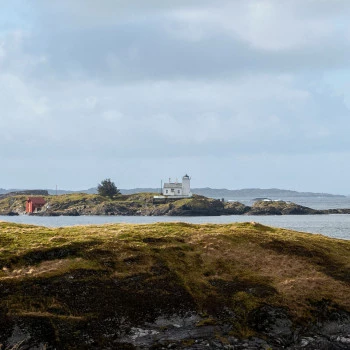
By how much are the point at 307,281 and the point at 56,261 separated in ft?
43.9

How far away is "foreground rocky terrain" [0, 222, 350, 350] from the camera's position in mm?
27203

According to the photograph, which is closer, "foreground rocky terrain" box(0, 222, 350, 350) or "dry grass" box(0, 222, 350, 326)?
"foreground rocky terrain" box(0, 222, 350, 350)

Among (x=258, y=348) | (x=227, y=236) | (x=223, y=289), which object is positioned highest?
(x=227, y=236)

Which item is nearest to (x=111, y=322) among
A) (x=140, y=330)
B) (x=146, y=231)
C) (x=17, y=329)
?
A: (x=140, y=330)

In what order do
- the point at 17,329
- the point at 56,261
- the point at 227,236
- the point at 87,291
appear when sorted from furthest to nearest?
the point at 227,236 → the point at 56,261 → the point at 87,291 → the point at 17,329

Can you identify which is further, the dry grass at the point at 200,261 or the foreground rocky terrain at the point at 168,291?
the dry grass at the point at 200,261

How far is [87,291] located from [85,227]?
9618mm

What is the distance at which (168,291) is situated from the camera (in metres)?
30.1

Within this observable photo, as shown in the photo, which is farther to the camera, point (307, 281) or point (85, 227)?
point (85, 227)

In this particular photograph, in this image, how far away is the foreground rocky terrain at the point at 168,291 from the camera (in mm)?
27203

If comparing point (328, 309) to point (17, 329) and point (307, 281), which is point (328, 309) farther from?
point (17, 329)

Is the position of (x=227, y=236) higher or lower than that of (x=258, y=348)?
higher

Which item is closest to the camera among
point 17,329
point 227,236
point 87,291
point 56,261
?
point 17,329

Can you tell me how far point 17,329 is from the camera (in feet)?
86.9
